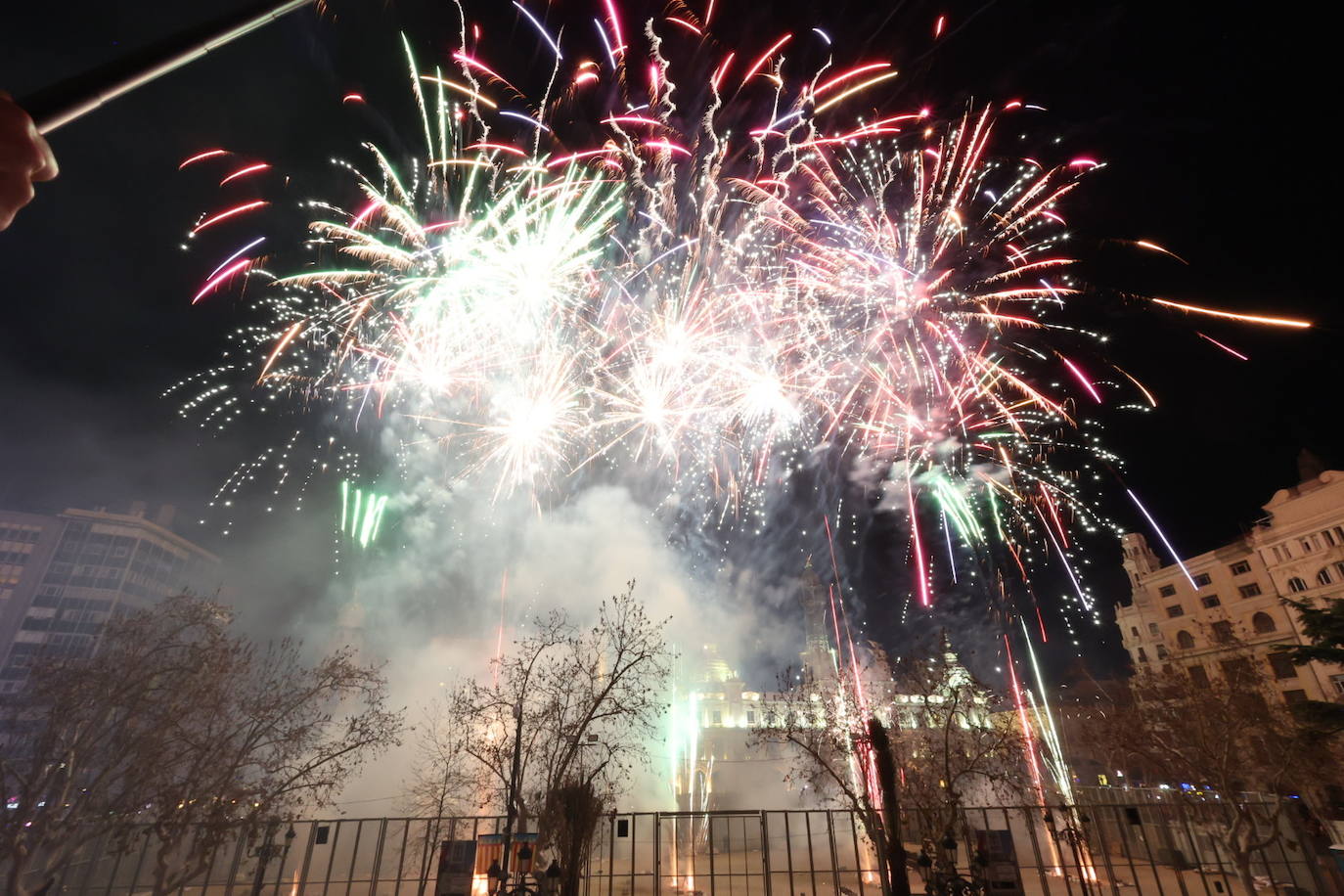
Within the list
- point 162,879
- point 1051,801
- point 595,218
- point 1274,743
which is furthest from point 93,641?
point 1274,743

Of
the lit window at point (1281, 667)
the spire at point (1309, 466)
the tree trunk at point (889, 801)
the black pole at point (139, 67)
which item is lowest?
the tree trunk at point (889, 801)

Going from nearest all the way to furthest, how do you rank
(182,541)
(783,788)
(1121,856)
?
(1121,856)
(783,788)
(182,541)

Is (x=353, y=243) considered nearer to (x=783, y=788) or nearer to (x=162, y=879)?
(x=162, y=879)

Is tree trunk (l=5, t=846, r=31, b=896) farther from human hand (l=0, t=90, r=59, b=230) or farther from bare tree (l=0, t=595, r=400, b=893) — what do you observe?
human hand (l=0, t=90, r=59, b=230)

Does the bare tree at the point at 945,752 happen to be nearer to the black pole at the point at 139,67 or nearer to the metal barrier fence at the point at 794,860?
the metal barrier fence at the point at 794,860

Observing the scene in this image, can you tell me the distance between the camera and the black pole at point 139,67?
2.06m

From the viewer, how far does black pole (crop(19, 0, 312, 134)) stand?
2.06 metres

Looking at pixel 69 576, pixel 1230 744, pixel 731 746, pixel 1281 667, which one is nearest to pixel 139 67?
pixel 1230 744

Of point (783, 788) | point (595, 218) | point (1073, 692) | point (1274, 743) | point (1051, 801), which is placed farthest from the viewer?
point (783, 788)

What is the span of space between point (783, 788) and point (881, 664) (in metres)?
19.7

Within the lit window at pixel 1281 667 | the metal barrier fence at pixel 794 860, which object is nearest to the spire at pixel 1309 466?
the lit window at pixel 1281 667

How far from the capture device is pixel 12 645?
71875 mm

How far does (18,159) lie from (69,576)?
364 ft

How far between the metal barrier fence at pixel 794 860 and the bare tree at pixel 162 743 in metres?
1.66
